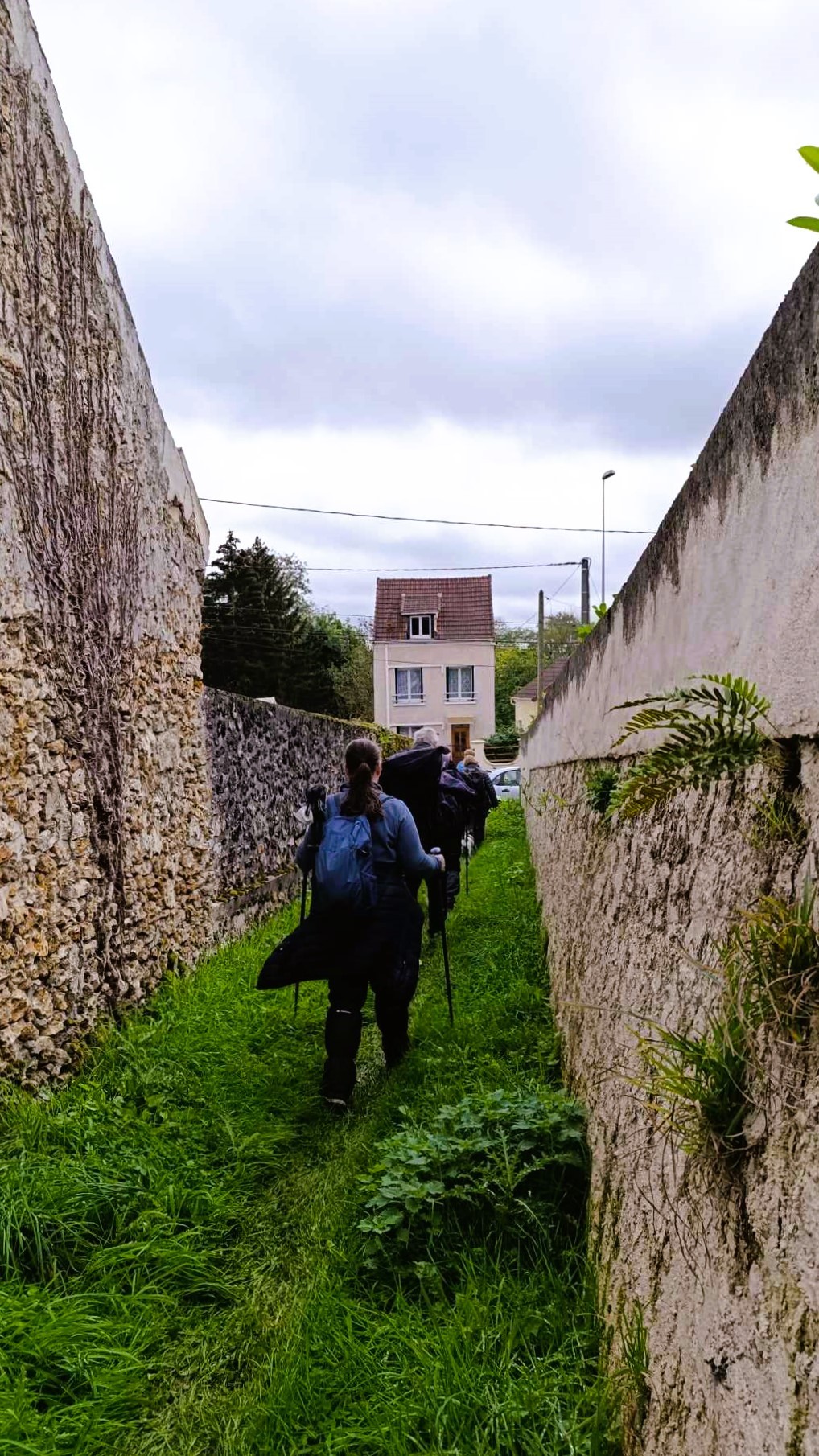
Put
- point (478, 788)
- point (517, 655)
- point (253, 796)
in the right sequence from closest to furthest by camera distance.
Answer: point (253, 796) < point (478, 788) < point (517, 655)

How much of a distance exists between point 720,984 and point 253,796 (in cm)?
793

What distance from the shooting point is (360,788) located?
5211 mm

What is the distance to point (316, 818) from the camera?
5418 millimetres

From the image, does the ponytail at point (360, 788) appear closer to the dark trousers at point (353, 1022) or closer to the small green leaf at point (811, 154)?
the dark trousers at point (353, 1022)

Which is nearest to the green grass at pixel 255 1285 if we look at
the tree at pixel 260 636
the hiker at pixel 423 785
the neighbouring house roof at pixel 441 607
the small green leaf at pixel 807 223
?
the hiker at pixel 423 785

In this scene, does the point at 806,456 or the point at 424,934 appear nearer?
the point at 806,456

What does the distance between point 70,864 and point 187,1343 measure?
2630 millimetres

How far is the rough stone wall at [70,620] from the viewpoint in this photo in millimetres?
4613

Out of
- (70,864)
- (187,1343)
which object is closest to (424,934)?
(70,864)

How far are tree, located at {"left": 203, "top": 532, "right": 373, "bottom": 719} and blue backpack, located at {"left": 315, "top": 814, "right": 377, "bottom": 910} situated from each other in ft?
121

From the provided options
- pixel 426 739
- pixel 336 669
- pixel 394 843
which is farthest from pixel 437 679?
pixel 394 843

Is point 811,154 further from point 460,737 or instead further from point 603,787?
point 460,737

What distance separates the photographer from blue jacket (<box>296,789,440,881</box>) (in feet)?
17.0

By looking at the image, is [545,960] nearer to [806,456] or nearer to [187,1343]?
[187,1343]
